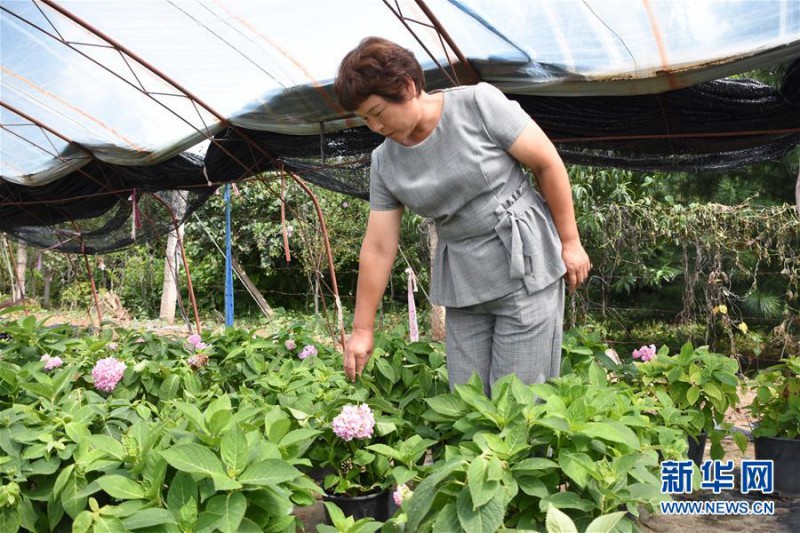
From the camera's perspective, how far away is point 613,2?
262 centimetres

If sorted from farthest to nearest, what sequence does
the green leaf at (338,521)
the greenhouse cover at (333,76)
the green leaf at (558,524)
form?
the greenhouse cover at (333,76) < the green leaf at (338,521) < the green leaf at (558,524)

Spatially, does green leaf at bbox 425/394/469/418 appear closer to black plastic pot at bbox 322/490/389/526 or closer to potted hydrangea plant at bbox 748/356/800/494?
black plastic pot at bbox 322/490/389/526

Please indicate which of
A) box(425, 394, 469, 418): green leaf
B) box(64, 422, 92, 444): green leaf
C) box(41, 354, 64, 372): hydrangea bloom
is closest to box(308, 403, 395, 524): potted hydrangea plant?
box(425, 394, 469, 418): green leaf

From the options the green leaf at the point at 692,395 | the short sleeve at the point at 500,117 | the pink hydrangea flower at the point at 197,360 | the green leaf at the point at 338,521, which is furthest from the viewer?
the pink hydrangea flower at the point at 197,360

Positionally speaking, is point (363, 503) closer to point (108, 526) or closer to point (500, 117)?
point (108, 526)

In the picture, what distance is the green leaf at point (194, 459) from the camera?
4.91ft

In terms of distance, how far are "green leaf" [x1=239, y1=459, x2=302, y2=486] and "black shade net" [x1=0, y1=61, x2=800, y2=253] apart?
2.33m

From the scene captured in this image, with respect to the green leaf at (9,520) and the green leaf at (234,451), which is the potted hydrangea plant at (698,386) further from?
the green leaf at (9,520)

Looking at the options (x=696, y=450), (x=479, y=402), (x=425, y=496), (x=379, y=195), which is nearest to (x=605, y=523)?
(x=425, y=496)

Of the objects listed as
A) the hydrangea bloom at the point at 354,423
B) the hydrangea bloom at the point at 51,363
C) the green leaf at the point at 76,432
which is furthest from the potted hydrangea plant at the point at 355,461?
the hydrangea bloom at the point at 51,363

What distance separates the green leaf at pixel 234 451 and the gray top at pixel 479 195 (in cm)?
75

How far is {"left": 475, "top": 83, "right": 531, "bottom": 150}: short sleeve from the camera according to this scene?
1829 mm

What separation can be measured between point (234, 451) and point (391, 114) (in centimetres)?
90

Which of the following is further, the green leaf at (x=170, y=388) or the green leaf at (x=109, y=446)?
the green leaf at (x=170, y=388)
